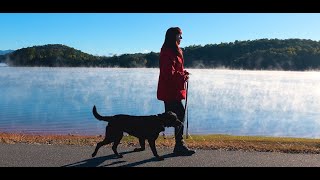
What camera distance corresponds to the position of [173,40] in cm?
673

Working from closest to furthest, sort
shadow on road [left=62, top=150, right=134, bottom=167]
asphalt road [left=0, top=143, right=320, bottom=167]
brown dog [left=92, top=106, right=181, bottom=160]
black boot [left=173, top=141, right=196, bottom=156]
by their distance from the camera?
brown dog [left=92, top=106, right=181, bottom=160] < shadow on road [left=62, top=150, right=134, bottom=167] < asphalt road [left=0, top=143, right=320, bottom=167] < black boot [left=173, top=141, right=196, bottom=156]

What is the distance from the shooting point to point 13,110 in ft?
78.0

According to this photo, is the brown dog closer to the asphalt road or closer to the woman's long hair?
the asphalt road

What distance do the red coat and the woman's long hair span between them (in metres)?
0.07

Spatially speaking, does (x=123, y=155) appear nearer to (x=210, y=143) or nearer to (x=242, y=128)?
(x=210, y=143)

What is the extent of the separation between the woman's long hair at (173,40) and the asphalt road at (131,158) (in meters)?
1.69

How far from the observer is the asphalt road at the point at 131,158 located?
657 centimetres

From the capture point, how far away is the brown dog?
624cm

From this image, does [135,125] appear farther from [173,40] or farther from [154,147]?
[173,40]

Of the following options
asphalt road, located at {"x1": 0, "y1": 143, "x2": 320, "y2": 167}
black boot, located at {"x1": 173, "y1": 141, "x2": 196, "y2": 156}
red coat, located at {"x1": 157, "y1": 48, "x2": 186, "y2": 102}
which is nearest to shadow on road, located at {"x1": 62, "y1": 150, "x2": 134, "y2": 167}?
asphalt road, located at {"x1": 0, "y1": 143, "x2": 320, "y2": 167}

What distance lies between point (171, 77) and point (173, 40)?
0.57m
